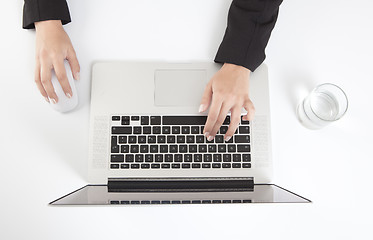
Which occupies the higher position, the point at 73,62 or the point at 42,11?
the point at 42,11

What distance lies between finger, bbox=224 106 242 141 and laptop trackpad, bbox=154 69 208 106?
9 centimetres

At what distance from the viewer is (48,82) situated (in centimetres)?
59

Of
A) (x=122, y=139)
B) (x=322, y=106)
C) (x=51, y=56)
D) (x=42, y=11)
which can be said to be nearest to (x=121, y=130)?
(x=122, y=139)

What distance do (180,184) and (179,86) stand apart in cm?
22

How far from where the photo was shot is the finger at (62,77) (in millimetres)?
581

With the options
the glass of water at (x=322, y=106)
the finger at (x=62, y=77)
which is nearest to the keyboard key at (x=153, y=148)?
the finger at (x=62, y=77)

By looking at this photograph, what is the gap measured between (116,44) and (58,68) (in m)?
0.15

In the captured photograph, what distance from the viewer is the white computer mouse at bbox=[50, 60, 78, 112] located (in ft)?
1.88

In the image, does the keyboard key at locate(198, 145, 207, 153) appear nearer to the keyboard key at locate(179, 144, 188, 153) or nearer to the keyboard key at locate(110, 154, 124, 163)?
the keyboard key at locate(179, 144, 188, 153)

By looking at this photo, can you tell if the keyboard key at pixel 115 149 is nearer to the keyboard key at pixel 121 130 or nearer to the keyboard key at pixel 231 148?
the keyboard key at pixel 121 130

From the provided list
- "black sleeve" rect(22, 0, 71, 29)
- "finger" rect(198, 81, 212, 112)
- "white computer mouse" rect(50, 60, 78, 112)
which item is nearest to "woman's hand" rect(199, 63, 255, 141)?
"finger" rect(198, 81, 212, 112)

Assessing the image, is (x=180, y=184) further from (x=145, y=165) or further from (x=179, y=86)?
(x=179, y=86)

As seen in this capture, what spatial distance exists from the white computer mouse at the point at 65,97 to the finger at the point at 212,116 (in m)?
0.30

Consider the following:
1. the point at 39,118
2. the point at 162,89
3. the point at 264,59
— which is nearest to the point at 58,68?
the point at 39,118
